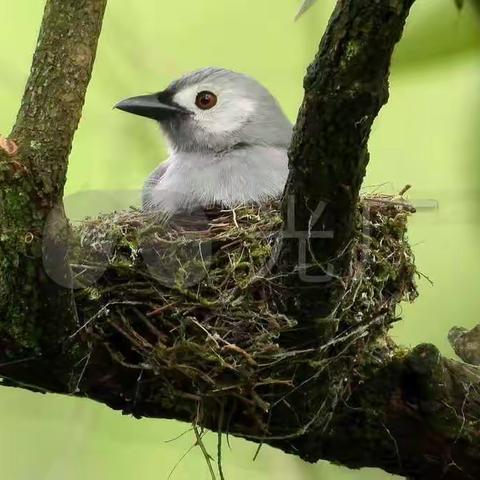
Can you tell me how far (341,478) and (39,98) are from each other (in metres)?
1.76

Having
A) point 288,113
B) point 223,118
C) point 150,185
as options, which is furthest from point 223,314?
point 288,113

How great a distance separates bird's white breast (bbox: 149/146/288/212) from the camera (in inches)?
69.7

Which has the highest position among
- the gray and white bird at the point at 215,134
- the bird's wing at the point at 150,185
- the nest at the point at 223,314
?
the gray and white bird at the point at 215,134

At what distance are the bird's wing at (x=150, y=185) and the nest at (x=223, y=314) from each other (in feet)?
0.67

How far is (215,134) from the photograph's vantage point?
2043 mm

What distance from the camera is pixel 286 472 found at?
258 centimetres

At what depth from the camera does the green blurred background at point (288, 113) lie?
2.56m

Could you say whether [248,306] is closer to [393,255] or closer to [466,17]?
[393,255]

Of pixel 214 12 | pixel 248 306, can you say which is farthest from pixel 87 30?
pixel 214 12

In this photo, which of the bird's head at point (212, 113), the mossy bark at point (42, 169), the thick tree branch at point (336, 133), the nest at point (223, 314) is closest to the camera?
the thick tree branch at point (336, 133)

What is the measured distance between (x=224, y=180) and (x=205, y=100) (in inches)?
14.5

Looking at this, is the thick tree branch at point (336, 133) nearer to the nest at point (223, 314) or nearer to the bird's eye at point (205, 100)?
the nest at point (223, 314)

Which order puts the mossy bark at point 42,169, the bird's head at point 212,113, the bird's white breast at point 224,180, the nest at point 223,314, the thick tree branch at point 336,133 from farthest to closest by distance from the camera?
the bird's head at point 212,113 → the bird's white breast at point 224,180 → the nest at point 223,314 → the mossy bark at point 42,169 → the thick tree branch at point 336,133

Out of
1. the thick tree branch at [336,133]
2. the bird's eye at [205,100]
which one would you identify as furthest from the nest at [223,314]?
the bird's eye at [205,100]
